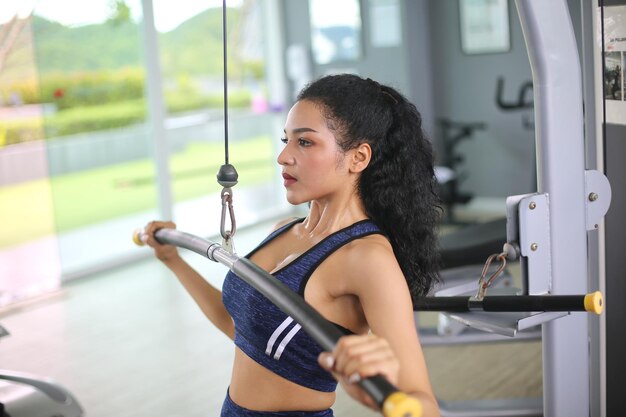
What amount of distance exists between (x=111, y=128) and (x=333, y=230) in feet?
12.9

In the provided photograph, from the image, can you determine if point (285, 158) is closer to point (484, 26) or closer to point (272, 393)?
point (272, 393)

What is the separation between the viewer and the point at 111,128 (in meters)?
5.04

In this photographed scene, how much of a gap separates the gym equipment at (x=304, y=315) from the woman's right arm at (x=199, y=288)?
0.15m

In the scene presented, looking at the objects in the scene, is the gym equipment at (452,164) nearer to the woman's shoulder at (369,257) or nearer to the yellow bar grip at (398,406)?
the woman's shoulder at (369,257)

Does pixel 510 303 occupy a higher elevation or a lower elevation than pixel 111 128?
lower

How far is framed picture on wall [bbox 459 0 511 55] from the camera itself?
5.61m

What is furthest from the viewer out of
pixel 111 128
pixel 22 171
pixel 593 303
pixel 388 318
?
pixel 111 128

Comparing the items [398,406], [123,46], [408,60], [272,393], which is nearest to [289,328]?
[272,393]

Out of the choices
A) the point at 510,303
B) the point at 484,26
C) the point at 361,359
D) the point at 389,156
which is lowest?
the point at 510,303

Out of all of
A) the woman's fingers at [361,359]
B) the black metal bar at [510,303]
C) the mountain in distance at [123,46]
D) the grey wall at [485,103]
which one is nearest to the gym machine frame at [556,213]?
the black metal bar at [510,303]

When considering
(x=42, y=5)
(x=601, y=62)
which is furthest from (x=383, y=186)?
(x=42, y=5)

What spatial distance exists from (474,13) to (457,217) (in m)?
1.41

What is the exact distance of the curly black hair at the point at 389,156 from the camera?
1349mm

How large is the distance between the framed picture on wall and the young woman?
4.45 m
